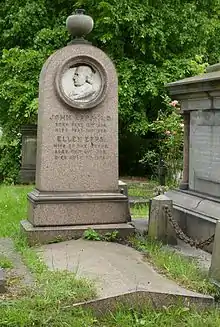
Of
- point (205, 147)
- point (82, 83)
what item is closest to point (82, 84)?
point (82, 83)

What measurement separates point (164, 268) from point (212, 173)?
1.89 meters

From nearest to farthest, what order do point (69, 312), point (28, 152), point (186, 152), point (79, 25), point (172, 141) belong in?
point (69, 312) < point (79, 25) < point (186, 152) < point (172, 141) < point (28, 152)

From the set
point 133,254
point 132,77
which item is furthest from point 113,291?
point 132,77

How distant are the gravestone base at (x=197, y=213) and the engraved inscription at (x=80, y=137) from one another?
3.80 ft

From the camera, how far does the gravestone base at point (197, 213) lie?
6828 mm

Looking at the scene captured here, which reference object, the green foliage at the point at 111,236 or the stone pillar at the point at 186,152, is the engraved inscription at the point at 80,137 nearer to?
A: the green foliage at the point at 111,236

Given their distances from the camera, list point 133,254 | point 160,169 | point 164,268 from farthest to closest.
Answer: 1. point 160,169
2. point 133,254
3. point 164,268

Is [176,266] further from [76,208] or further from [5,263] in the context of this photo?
[76,208]

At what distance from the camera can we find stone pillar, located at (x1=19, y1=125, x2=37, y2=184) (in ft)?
55.1

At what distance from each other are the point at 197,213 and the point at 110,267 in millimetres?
1830

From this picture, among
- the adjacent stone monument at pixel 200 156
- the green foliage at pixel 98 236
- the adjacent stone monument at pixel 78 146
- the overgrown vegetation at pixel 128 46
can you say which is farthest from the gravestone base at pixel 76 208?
the overgrown vegetation at pixel 128 46

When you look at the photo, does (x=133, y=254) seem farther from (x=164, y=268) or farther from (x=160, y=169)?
(x=160, y=169)

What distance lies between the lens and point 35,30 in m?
16.5

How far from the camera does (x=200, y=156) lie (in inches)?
300
